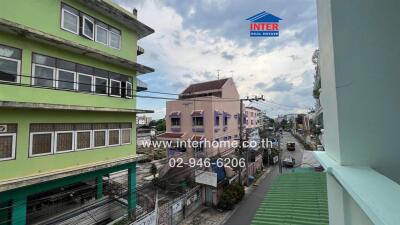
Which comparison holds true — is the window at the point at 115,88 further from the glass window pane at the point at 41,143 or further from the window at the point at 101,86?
the glass window pane at the point at 41,143

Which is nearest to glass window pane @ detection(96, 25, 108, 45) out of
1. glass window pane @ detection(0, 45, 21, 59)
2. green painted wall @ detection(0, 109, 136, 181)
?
glass window pane @ detection(0, 45, 21, 59)

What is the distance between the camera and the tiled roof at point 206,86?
24178 millimetres

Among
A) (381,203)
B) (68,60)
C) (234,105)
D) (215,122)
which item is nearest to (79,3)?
(68,60)

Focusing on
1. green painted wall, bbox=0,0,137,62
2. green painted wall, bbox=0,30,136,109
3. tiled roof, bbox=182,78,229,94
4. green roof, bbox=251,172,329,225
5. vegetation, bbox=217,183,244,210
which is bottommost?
vegetation, bbox=217,183,244,210

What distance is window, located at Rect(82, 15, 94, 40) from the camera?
8.09m

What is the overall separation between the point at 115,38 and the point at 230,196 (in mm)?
11754

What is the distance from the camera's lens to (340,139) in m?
1.29

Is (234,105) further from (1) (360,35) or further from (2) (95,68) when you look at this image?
(1) (360,35)

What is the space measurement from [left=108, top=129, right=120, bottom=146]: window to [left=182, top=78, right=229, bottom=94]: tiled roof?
51.1ft

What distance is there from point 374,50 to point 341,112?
406 millimetres

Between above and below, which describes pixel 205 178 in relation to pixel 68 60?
below

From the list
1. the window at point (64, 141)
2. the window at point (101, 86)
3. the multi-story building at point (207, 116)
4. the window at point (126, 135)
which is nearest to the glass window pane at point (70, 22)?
the window at point (101, 86)

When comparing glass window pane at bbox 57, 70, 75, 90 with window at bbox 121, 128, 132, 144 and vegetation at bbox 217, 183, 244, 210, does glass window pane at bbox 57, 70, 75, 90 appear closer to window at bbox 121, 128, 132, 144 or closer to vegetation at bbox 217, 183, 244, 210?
window at bbox 121, 128, 132, 144

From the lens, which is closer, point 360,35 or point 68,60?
point 360,35
